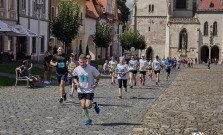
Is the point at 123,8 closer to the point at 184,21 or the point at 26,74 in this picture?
the point at 184,21

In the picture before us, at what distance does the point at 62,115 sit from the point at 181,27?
230 feet

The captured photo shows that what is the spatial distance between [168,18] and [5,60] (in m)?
52.9

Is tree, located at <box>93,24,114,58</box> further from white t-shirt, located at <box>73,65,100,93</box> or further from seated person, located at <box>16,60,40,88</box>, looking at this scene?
white t-shirt, located at <box>73,65,100,93</box>

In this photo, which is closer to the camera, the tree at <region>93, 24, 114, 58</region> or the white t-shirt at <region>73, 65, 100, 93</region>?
the white t-shirt at <region>73, 65, 100, 93</region>

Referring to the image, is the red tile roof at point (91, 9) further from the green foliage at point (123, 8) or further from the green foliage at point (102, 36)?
the green foliage at point (123, 8)

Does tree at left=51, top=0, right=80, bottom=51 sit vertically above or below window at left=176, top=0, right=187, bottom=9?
below

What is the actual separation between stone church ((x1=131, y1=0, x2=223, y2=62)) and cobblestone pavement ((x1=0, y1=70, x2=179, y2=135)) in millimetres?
64236

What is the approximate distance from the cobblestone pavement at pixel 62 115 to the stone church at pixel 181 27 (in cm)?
6424

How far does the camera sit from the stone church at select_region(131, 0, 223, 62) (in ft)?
252

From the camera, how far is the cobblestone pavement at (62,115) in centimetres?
861

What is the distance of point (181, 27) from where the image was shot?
78.4 m

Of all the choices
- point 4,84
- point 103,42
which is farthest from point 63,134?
point 103,42

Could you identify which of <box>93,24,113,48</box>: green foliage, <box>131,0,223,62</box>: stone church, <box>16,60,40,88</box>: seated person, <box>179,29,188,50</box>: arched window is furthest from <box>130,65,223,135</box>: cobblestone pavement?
<box>179,29,188,50</box>: arched window

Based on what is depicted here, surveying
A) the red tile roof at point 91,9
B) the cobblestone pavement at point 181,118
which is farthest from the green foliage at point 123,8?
the cobblestone pavement at point 181,118
